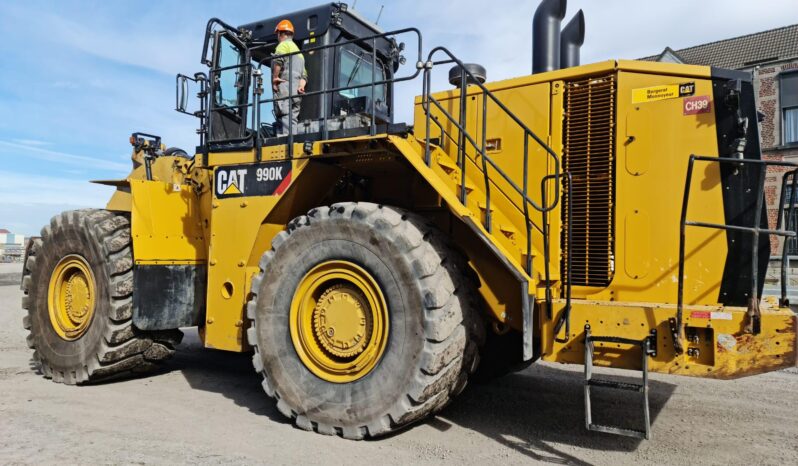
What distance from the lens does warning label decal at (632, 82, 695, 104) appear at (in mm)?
4160

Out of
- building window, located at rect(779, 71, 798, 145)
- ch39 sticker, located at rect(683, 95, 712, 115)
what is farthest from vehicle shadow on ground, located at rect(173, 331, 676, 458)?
building window, located at rect(779, 71, 798, 145)

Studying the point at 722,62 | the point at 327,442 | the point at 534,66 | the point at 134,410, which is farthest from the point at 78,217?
the point at 722,62

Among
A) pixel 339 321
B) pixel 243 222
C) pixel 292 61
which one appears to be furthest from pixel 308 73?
pixel 339 321

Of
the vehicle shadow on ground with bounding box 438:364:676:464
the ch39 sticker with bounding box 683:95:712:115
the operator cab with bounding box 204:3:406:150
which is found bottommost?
the vehicle shadow on ground with bounding box 438:364:676:464

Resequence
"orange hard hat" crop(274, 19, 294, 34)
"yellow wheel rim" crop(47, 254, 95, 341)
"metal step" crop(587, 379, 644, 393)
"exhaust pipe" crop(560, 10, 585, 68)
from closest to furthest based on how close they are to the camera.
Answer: "metal step" crop(587, 379, 644, 393) < "exhaust pipe" crop(560, 10, 585, 68) < "orange hard hat" crop(274, 19, 294, 34) < "yellow wheel rim" crop(47, 254, 95, 341)

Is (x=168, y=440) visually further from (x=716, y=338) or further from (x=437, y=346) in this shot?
(x=716, y=338)

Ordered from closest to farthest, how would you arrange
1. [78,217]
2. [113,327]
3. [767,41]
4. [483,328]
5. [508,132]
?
[483,328] → [508,132] → [113,327] → [78,217] → [767,41]

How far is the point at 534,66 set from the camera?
199 inches

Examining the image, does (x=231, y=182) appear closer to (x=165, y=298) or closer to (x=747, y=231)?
(x=165, y=298)

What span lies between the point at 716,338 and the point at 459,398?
2.62 m

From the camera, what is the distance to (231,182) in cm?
547

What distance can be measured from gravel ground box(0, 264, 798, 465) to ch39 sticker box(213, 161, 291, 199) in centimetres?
192

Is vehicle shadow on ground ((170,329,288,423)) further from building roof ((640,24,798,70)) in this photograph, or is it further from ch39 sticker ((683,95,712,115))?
building roof ((640,24,798,70))

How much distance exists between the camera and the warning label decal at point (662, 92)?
4.16 meters
